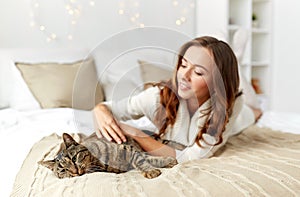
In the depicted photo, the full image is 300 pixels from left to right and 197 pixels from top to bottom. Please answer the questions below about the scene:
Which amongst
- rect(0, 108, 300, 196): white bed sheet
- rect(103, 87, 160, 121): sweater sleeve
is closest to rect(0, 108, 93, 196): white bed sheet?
rect(0, 108, 300, 196): white bed sheet

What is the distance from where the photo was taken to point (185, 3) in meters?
3.38

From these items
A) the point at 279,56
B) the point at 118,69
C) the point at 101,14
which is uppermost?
the point at 101,14

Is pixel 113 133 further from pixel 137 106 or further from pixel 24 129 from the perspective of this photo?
pixel 24 129

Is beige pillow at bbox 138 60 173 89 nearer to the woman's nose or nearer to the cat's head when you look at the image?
the woman's nose

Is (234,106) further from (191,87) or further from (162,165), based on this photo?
(162,165)

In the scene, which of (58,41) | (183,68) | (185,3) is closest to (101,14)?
(58,41)

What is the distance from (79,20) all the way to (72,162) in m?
2.04

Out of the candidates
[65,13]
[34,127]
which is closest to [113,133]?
[34,127]

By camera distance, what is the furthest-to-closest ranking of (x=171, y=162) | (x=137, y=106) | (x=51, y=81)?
(x=51, y=81)
(x=137, y=106)
(x=171, y=162)

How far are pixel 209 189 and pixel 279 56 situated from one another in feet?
9.88

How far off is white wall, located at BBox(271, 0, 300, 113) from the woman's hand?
8.83 ft

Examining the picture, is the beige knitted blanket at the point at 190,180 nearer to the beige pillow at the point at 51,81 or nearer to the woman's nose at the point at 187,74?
the woman's nose at the point at 187,74

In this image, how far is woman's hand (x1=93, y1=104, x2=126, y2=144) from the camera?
4.12ft

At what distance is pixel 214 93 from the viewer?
4.62 ft
